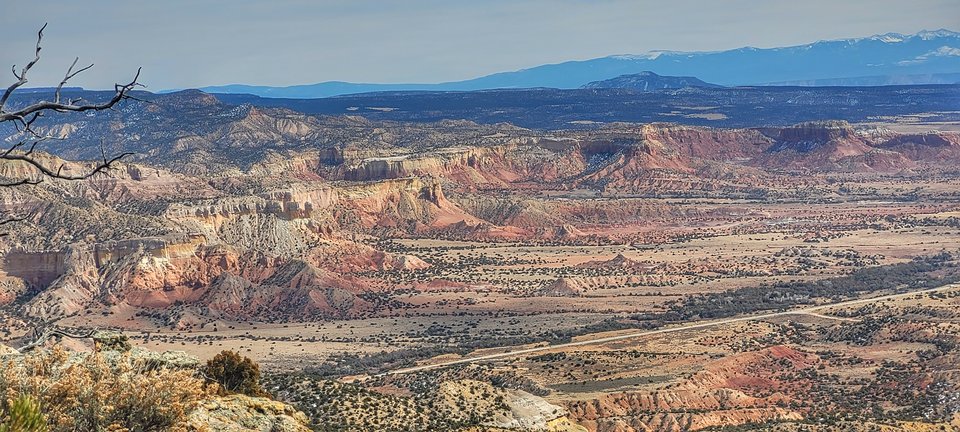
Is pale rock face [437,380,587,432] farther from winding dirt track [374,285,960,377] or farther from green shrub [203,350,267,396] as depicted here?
winding dirt track [374,285,960,377]

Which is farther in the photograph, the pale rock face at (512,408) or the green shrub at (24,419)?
the pale rock face at (512,408)

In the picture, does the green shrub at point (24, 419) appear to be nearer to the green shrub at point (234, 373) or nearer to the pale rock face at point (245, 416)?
the pale rock face at point (245, 416)

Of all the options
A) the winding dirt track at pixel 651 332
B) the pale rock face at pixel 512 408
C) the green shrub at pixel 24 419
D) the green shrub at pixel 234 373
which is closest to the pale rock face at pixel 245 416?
the green shrub at pixel 234 373

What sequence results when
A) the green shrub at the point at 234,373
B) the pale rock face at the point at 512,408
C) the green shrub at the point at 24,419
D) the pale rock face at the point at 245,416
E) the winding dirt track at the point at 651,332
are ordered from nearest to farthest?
the green shrub at the point at 24,419 → the pale rock face at the point at 245,416 → the green shrub at the point at 234,373 → the pale rock face at the point at 512,408 → the winding dirt track at the point at 651,332

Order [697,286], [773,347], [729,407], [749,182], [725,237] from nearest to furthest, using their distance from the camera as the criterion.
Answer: [729,407] → [773,347] → [697,286] → [725,237] → [749,182]

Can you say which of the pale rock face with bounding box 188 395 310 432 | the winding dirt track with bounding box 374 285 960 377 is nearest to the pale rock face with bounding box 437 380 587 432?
the pale rock face with bounding box 188 395 310 432

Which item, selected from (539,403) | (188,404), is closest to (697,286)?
(539,403)

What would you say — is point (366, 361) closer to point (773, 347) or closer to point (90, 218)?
point (773, 347)

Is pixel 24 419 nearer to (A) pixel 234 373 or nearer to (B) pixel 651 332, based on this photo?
(A) pixel 234 373

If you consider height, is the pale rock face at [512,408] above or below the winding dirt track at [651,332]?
above

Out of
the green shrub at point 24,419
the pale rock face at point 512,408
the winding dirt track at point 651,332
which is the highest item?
the green shrub at point 24,419

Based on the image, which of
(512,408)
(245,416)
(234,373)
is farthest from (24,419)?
(512,408)
